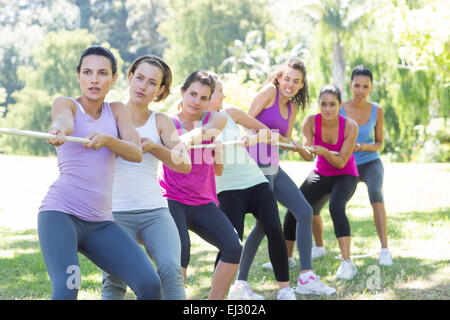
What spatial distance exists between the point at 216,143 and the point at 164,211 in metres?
0.76

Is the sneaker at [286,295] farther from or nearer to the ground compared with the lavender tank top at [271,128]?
nearer to the ground

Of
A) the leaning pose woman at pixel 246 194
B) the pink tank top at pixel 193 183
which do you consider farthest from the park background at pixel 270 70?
the pink tank top at pixel 193 183

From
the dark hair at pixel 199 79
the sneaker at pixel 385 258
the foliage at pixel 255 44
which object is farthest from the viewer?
the foliage at pixel 255 44

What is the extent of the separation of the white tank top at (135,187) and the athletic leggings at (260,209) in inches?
36.3

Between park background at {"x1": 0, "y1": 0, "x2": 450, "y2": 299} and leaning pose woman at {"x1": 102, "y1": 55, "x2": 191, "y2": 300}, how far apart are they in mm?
1734

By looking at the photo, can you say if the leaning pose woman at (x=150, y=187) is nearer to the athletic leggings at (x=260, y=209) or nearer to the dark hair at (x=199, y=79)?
the dark hair at (x=199, y=79)

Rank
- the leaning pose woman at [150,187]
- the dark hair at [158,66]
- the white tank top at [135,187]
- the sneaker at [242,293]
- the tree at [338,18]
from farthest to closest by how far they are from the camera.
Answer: the tree at [338,18] → the sneaker at [242,293] → the dark hair at [158,66] → the white tank top at [135,187] → the leaning pose woman at [150,187]

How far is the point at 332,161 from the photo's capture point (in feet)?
17.9

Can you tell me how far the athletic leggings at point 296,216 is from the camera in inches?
195

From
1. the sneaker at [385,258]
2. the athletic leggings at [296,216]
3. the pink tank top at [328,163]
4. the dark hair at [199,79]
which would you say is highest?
the dark hair at [199,79]

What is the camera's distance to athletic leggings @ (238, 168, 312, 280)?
496 cm

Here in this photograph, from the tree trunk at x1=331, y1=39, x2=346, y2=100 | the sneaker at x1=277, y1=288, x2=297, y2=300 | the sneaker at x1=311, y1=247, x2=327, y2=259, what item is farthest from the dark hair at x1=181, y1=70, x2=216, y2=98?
the tree trunk at x1=331, y1=39, x2=346, y2=100

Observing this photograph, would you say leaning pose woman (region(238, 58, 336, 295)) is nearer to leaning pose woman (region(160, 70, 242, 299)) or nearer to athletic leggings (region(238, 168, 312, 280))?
athletic leggings (region(238, 168, 312, 280))

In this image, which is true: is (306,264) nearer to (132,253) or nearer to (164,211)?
(164,211)
